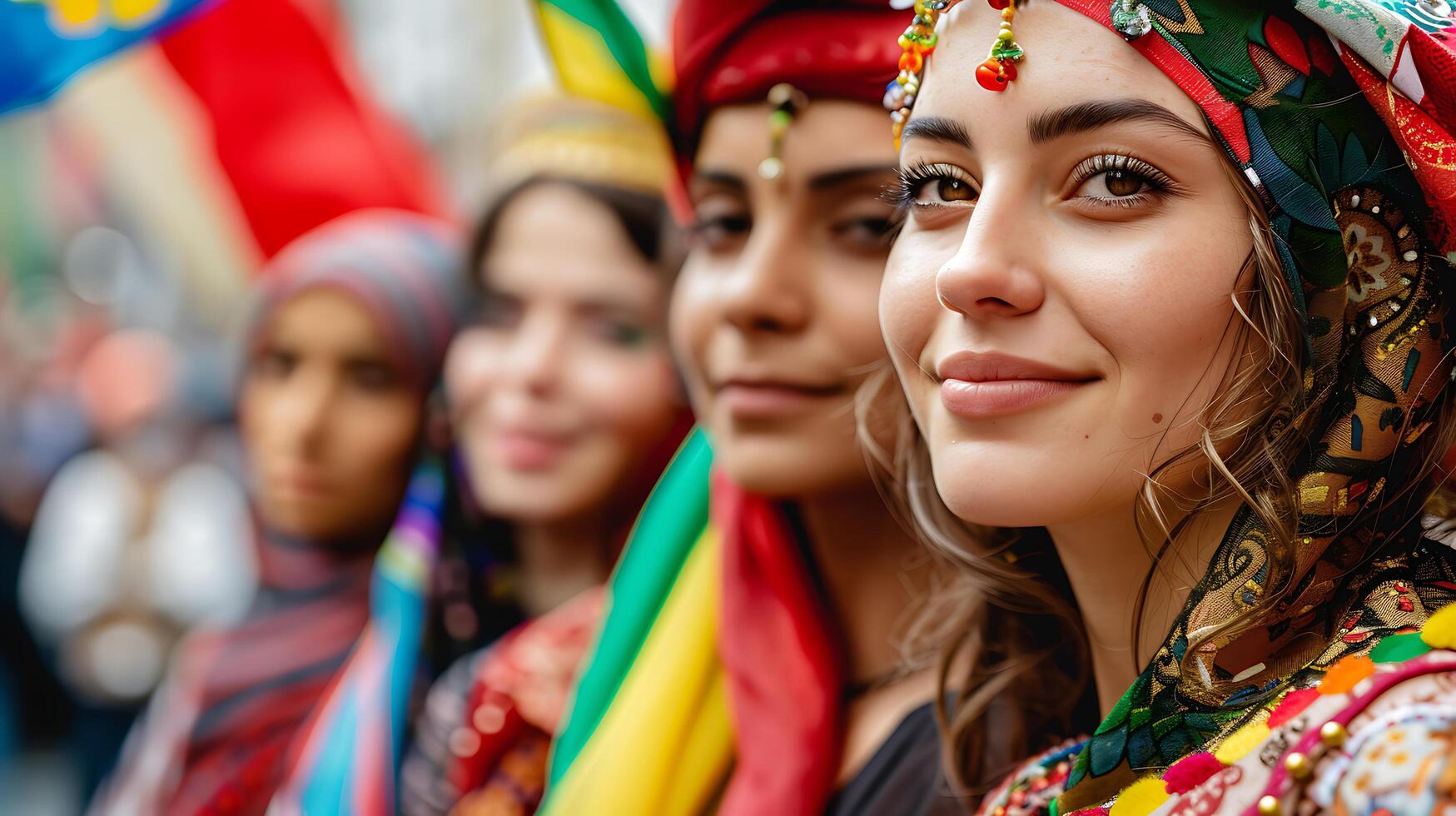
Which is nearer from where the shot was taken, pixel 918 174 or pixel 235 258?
pixel 918 174

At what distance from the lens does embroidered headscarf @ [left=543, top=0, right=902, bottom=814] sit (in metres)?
1.86

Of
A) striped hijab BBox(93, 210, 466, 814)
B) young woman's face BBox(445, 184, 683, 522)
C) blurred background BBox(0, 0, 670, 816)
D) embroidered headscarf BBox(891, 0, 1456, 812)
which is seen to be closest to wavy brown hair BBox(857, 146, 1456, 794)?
embroidered headscarf BBox(891, 0, 1456, 812)

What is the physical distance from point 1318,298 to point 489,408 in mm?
1836

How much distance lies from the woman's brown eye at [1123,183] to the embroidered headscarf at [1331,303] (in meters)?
0.08

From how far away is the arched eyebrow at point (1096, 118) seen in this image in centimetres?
119

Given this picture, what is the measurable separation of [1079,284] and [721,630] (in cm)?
110

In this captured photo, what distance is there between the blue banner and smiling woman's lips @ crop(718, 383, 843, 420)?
1215 mm

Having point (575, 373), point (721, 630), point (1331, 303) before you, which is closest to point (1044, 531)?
point (1331, 303)

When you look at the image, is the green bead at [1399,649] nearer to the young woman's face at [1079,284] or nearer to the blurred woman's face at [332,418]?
the young woman's face at [1079,284]

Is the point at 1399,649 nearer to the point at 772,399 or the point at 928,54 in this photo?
the point at 928,54

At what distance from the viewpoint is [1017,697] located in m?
1.63

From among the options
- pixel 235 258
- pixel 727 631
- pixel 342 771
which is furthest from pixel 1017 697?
pixel 235 258

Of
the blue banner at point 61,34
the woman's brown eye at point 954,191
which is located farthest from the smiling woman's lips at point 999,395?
the blue banner at point 61,34

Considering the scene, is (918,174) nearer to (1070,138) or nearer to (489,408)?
(1070,138)
